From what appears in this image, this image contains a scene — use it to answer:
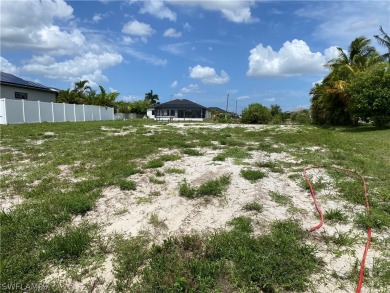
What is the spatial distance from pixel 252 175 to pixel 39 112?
18.1 m

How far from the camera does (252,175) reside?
4992 millimetres

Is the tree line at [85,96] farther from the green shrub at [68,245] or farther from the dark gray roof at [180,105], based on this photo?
the green shrub at [68,245]

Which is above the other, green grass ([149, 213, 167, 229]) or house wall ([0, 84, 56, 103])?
house wall ([0, 84, 56, 103])

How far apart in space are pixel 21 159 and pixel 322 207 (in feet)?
19.1

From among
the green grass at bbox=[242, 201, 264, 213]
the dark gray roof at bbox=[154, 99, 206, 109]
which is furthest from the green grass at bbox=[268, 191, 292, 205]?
the dark gray roof at bbox=[154, 99, 206, 109]

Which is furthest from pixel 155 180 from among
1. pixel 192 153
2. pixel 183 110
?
pixel 183 110

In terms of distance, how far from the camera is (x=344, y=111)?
65.4 ft

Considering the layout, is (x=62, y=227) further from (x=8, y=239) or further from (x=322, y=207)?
(x=322, y=207)

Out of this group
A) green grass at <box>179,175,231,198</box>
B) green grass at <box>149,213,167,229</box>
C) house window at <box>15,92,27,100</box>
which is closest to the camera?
green grass at <box>149,213,167,229</box>

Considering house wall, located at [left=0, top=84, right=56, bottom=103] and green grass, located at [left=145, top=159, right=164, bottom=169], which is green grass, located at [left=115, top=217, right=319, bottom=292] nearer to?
green grass, located at [left=145, top=159, right=164, bottom=169]

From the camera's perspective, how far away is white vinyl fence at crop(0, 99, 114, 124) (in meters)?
16.9

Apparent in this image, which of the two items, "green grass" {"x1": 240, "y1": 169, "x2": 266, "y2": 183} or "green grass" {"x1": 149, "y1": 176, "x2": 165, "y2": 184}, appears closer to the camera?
"green grass" {"x1": 149, "y1": 176, "x2": 165, "y2": 184}

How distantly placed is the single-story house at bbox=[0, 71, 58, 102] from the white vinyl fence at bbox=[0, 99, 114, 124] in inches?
118

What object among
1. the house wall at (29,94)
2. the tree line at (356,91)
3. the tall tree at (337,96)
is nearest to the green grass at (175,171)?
the tree line at (356,91)
